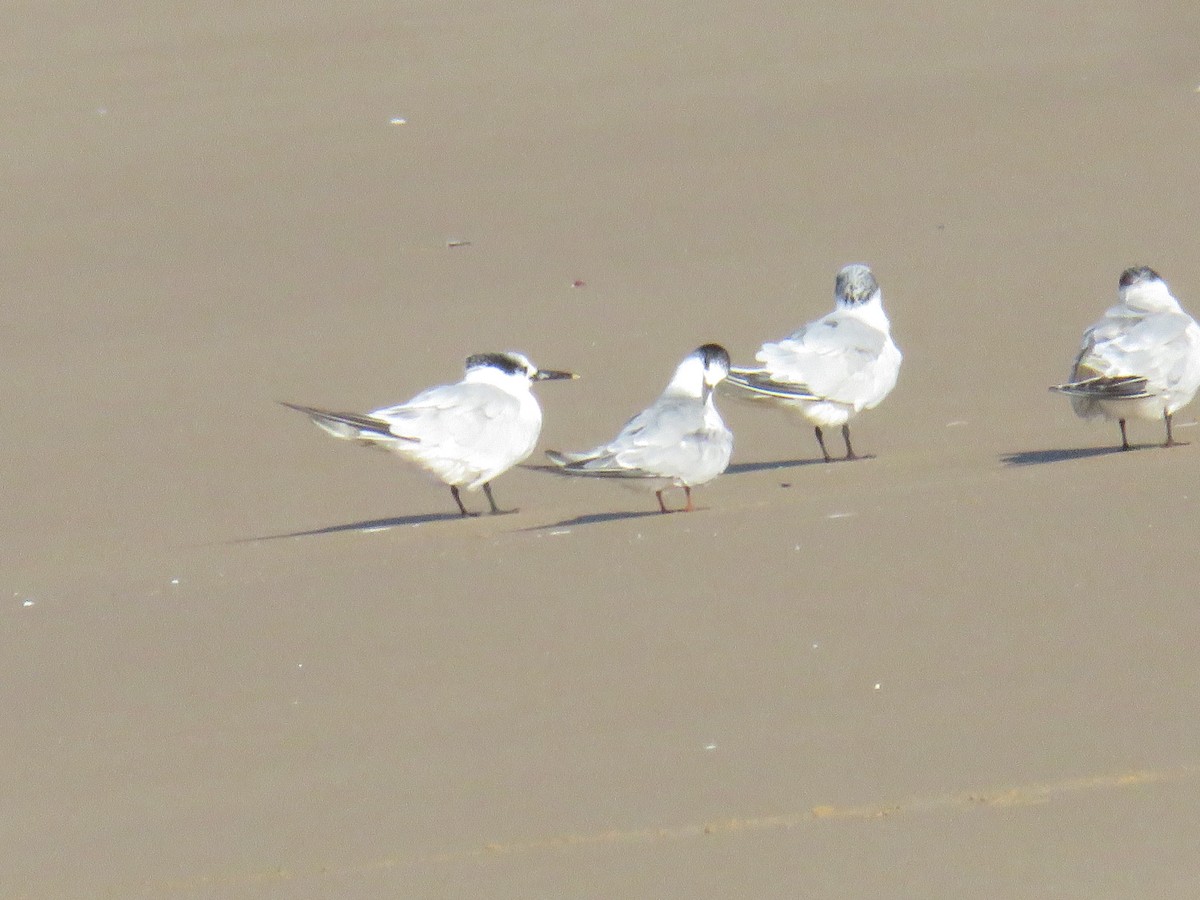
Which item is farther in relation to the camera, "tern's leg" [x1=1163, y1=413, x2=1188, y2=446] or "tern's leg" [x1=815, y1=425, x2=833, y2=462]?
"tern's leg" [x1=815, y1=425, x2=833, y2=462]

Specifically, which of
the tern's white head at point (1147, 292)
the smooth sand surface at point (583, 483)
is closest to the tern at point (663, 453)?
the smooth sand surface at point (583, 483)

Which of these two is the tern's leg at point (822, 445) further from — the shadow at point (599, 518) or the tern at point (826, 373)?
the shadow at point (599, 518)

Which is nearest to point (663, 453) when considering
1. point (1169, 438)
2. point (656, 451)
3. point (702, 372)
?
point (656, 451)

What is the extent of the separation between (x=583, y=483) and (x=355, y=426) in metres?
1.60

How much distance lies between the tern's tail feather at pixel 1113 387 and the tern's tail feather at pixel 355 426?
2.32m

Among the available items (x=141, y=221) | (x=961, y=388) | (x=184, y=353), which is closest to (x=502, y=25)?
(x=141, y=221)

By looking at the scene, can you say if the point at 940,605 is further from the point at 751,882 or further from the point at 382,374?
the point at 382,374

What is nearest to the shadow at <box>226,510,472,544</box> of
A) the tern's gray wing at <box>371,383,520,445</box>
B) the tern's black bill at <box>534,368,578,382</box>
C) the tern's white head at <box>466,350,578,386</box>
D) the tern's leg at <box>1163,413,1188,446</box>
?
the tern's gray wing at <box>371,383,520,445</box>

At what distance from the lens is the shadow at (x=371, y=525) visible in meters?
7.67

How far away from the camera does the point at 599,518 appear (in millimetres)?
7461

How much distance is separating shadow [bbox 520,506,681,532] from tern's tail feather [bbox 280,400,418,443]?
59cm

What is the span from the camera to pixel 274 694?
18.0 feet

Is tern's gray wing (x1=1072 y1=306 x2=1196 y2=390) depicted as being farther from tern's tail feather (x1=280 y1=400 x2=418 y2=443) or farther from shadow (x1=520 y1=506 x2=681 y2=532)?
tern's tail feather (x1=280 y1=400 x2=418 y2=443)

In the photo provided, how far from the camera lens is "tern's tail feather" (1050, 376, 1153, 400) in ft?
24.1
